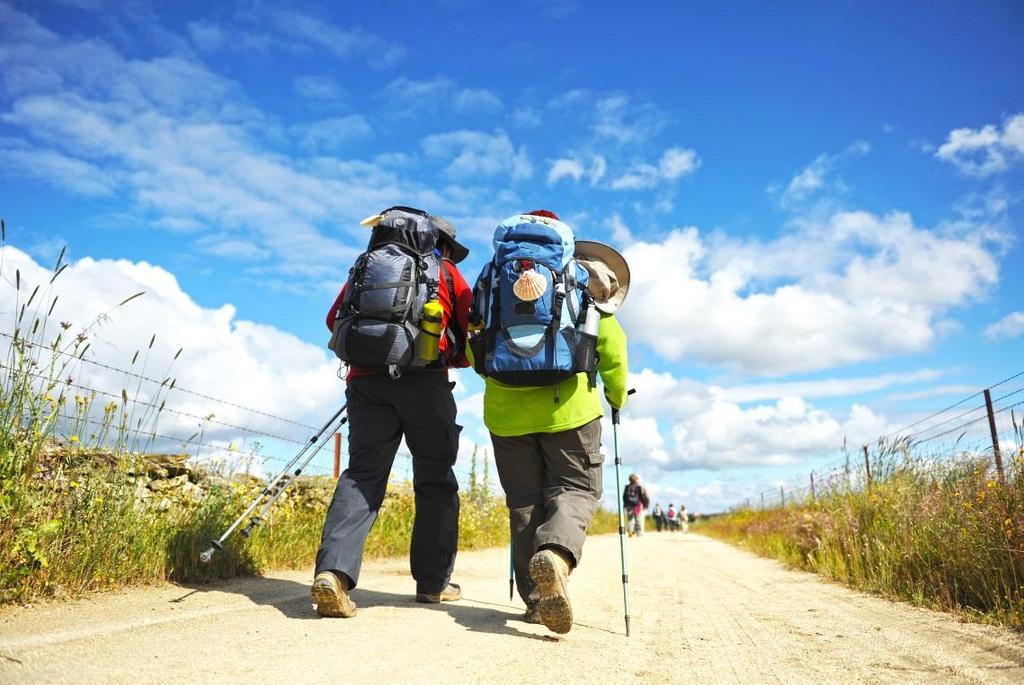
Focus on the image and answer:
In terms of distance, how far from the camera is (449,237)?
455 centimetres

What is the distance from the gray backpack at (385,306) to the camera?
392cm

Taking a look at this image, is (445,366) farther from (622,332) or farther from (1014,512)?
(1014,512)

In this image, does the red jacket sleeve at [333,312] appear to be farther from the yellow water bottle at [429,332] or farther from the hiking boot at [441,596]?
the hiking boot at [441,596]

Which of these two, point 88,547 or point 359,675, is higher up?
point 88,547

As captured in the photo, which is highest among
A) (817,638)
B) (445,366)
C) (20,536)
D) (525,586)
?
(445,366)

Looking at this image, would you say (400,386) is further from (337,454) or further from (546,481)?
(337,454)

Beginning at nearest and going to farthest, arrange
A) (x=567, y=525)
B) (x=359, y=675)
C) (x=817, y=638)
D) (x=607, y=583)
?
(x=359, y=675), (x=567, y=525), (x=817, y=638), (x=607, y=583)

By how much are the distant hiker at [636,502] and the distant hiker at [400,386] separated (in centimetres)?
1780

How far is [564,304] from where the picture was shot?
369 cm

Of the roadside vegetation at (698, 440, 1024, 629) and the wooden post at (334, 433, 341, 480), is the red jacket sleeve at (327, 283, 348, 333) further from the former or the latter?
the wooden post at (334, 433, 341, 480)

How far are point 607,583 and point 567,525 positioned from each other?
297 centimetres

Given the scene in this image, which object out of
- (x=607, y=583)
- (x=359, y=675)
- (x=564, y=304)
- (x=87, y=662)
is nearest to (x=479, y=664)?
(x=359, y=675)

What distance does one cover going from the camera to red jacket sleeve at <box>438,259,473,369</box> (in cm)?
425

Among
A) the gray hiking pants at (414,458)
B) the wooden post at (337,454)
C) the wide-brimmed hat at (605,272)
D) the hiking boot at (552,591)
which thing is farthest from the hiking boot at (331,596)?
the wooden post at (337,454)
